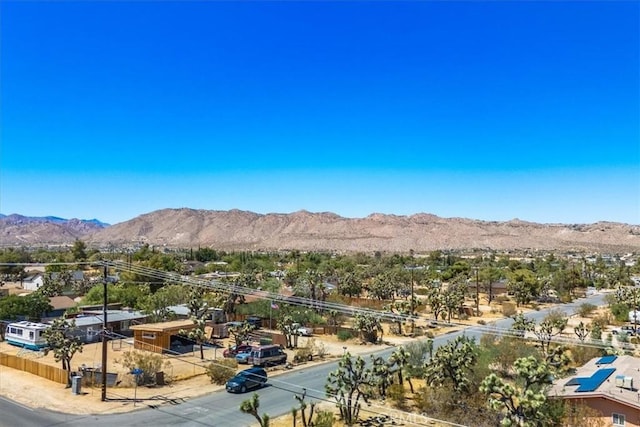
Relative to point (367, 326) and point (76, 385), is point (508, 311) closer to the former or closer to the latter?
point (367, 326)

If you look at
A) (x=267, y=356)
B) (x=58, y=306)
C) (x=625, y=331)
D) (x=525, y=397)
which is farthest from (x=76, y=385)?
(x=625, y=331)

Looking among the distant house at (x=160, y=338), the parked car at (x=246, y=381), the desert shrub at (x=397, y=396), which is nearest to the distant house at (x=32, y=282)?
the distant house at (x=160, y=338)

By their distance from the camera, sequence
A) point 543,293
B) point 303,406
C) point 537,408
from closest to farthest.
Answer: point 537,408
point 303,406
point 543,293

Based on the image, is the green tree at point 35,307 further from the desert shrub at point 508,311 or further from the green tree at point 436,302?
the desert shrub at point 508,311

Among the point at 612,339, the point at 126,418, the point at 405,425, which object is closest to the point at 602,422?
the point at 405,425

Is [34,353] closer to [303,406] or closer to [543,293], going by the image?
[303,406]

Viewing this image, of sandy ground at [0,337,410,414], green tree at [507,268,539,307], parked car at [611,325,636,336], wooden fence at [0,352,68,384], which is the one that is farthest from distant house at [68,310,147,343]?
green tree at [507,268,539,307]
